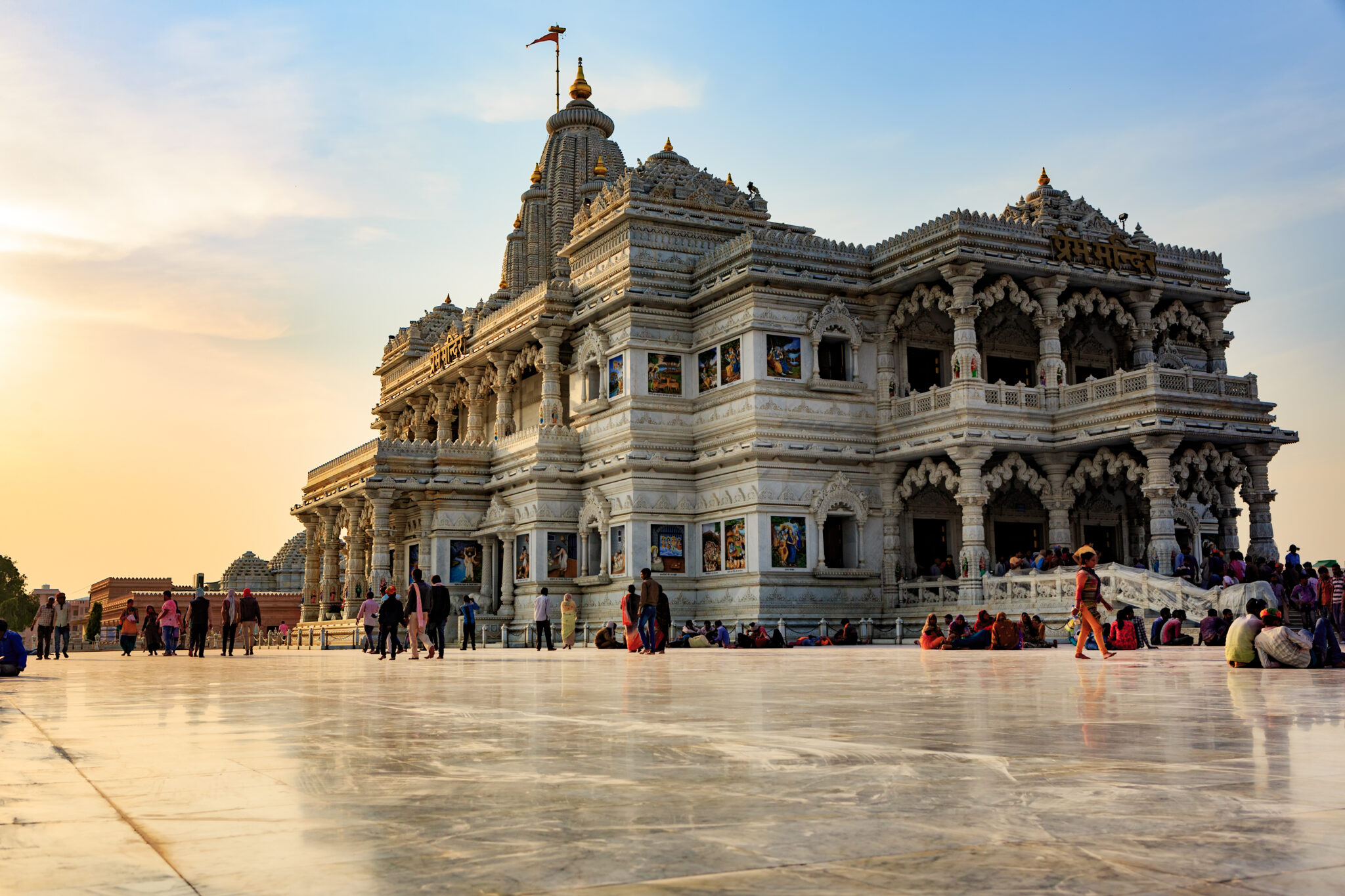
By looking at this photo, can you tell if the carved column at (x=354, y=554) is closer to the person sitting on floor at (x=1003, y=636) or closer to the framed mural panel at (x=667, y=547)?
the framed mural panel at (x=667, y=547)

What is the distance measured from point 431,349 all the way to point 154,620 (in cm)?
2098

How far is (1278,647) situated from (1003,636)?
9.91 m

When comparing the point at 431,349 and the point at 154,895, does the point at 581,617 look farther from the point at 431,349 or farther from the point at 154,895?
the point at 154,895

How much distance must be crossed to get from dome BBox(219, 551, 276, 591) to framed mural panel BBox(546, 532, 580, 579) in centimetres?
4450

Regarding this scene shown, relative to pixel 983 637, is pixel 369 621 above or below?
above

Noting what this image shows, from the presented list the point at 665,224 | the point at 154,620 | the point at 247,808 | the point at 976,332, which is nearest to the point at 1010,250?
the point at 976,332

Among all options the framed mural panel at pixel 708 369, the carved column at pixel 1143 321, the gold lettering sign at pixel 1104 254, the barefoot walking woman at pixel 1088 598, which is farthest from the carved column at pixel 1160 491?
the barefoot walking woman at pixel 1088 598

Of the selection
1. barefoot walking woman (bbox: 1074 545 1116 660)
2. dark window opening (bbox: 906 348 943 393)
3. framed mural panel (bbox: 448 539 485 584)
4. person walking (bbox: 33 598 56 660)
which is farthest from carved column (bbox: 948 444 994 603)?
person walking (bbox: 33 598 56 660)

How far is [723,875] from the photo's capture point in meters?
3.18

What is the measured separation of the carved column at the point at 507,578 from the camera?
3909cm

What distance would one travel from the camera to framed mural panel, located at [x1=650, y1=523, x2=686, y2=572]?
3584cm

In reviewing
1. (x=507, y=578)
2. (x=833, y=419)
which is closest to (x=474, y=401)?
(x=507, y=578)

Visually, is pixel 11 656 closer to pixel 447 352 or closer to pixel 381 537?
pixel 381 537

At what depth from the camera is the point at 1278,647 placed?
1399cm
